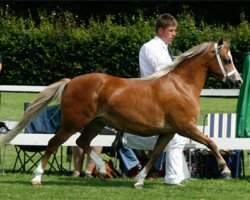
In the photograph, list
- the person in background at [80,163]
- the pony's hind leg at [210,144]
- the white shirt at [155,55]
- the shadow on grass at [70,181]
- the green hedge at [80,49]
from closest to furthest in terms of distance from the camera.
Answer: the pony's hind leg at [210,144]
the shadow on grass at [70,181]
the white shirt at [155,55]
the person in background at [80,163]
the green hedge at [80,49]

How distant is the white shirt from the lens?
1128 centimetres

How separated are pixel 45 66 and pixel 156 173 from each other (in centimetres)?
2063

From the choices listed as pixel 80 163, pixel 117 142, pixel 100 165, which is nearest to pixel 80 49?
pixel 80 163

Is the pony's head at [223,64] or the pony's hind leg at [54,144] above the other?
the pony's head at [223,64]

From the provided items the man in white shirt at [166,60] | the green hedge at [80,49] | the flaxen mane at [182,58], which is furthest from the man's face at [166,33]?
the green hedge at [80,49]

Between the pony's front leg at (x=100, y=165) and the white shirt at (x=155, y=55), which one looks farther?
the white shirt at (x=155, y=55)

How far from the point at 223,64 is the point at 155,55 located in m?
0.88

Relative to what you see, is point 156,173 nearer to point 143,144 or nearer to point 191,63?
point 143,144

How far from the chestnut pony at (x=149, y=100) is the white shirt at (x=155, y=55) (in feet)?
1.01

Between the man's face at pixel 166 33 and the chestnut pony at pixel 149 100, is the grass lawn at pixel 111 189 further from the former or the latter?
the man's face at pixel 166 33

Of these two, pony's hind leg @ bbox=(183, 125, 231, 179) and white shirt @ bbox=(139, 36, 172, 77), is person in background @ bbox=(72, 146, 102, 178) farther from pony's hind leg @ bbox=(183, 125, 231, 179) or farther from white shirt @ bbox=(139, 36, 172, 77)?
pony's hind leg @ bbox=(183, 125, 231, 179)

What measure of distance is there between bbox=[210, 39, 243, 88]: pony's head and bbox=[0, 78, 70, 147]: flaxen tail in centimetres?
187

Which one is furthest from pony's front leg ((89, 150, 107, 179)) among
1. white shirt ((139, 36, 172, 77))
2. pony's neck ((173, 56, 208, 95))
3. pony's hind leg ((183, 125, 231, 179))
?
pony's neck ((173, 56, 208, 95))

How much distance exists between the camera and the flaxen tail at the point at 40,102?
1100cm
